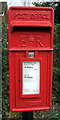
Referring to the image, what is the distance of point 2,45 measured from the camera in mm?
3852

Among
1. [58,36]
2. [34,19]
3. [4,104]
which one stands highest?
[34,19]

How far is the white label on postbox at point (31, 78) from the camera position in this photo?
2713mm

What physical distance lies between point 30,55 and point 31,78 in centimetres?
28

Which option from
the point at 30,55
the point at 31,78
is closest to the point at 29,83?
the point at 31,78

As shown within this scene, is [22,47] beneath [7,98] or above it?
above

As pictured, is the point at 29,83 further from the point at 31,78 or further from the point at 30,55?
the point at 30,55

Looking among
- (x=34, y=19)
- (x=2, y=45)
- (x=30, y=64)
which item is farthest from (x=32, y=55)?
(x=2, y=45)

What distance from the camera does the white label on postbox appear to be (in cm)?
271

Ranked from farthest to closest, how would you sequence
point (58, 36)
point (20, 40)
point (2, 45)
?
1. point (58, 36)
2. point (2, 45)
3. point (20, 40)

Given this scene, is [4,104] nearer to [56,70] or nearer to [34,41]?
[56,70]

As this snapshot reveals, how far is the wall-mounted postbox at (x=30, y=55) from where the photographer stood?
2.66m

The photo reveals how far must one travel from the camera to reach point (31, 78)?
2.75 metres

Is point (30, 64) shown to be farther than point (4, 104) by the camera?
No

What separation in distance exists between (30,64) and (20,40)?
1.00ft
